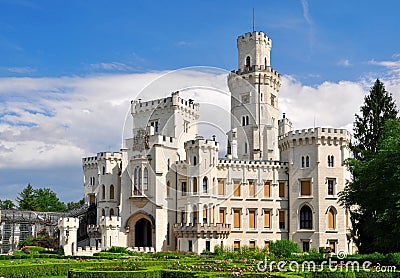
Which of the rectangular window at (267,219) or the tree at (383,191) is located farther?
the rectangular window at (267,219)

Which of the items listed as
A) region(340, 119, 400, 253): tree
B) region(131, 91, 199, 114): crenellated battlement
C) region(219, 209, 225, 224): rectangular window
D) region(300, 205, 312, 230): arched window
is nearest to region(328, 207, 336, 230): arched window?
region(300, 205, 312, 230): arched window

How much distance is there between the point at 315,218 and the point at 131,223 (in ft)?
61.1

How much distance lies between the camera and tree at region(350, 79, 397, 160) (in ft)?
175

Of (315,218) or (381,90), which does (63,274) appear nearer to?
(315,218)

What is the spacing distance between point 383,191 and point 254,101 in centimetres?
2676

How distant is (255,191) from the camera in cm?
5534

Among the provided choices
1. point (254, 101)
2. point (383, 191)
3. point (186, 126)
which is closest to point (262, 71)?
point (254, 101)

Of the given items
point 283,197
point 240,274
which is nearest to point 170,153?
point 283,197

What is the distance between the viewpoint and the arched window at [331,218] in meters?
52.4

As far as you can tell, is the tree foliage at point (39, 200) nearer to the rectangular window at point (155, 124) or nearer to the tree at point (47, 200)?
the tree at point (47, 200)

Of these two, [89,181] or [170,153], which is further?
[89,181]

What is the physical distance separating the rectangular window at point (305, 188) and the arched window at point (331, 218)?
8.52 ft

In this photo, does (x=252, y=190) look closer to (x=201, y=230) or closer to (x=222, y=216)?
(x=222, y=216)

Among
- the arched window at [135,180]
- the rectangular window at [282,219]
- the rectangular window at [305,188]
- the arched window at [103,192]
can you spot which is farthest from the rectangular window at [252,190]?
the arched window at [103,192]
